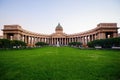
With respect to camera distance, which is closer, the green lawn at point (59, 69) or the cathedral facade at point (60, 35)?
the green lawn at point (59, 69)

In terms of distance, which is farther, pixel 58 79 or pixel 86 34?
pixel 86 34

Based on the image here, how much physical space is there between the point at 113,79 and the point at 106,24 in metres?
60.6

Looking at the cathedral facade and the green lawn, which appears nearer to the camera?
the green lawn

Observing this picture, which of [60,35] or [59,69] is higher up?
[60,35]

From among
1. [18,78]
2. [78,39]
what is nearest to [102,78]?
[18,78]

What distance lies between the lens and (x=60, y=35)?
11119 centimetres

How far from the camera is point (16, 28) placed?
67000mm

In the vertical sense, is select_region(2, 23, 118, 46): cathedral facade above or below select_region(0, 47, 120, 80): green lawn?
above

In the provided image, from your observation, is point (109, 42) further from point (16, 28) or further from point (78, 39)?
point (78, 39)

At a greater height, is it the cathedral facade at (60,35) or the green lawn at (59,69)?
the cathedral facade at (60,35)

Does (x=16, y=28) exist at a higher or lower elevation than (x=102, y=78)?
higher

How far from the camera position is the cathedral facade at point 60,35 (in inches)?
2418

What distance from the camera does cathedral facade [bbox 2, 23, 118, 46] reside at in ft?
201

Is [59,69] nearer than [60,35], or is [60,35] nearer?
[59,69]
